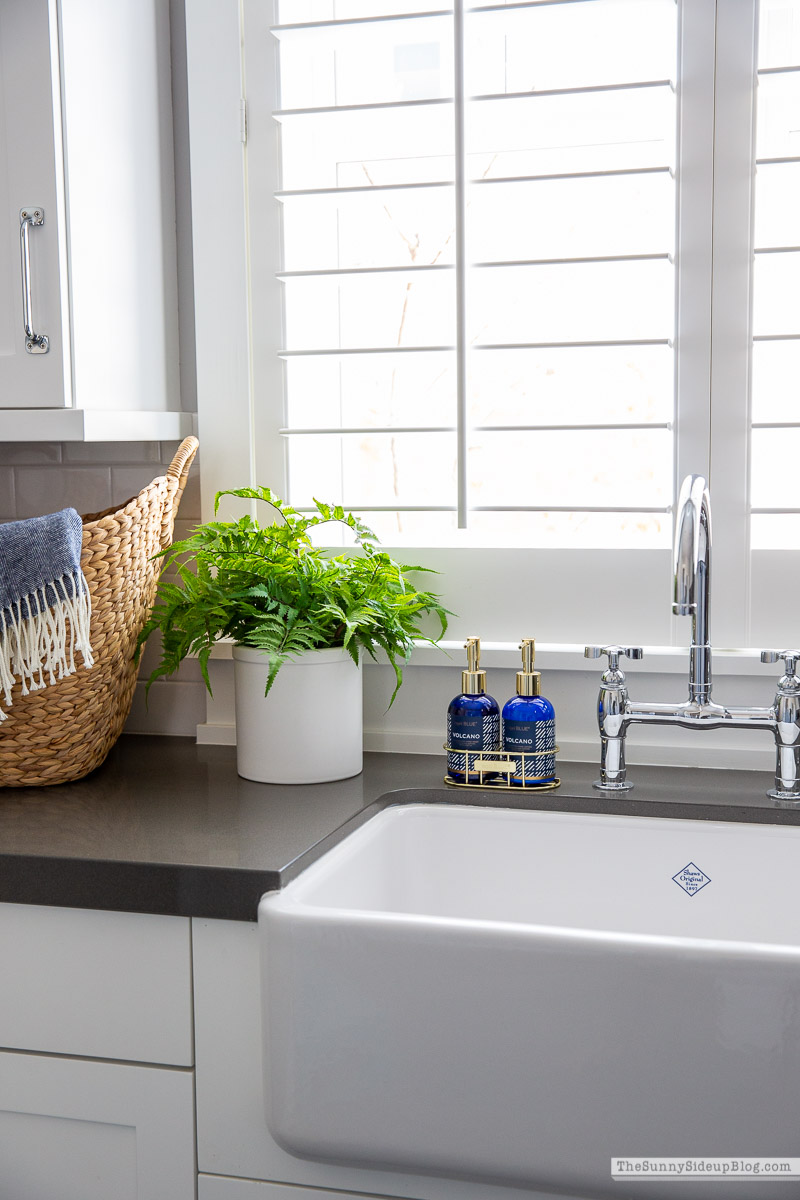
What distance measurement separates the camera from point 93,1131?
1.18m

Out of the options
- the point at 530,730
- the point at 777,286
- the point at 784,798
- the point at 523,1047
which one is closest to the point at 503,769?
the point at 530,730

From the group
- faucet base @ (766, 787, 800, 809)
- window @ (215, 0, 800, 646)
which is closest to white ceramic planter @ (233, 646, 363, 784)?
window @ (215, 0, 800, 646)

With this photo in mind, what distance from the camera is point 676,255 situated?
1515mm

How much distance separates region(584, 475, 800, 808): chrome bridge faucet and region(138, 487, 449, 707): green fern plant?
0.89 ft

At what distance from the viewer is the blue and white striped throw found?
4.36 feet

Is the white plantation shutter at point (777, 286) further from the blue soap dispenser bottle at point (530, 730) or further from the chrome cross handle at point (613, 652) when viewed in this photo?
the blue soap dispenser bottle at point (530, 730)

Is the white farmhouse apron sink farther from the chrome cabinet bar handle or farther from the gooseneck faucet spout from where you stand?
the chrome cabinet bar handle

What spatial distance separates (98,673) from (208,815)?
0.81 feet

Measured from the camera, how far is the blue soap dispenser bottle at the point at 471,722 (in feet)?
4.82

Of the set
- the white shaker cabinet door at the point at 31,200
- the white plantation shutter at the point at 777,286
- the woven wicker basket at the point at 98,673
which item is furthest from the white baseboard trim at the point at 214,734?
the white plantation shutter at the point at 777,286

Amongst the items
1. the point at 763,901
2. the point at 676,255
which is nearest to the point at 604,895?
the point at 763,901

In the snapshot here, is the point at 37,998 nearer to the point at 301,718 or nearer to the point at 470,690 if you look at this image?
the point at 301,718
